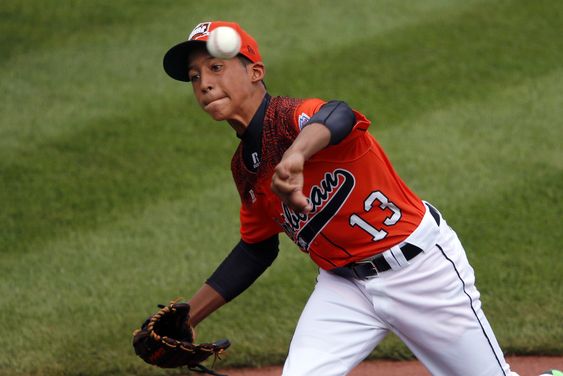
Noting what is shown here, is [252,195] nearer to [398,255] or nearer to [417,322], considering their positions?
[398,255]

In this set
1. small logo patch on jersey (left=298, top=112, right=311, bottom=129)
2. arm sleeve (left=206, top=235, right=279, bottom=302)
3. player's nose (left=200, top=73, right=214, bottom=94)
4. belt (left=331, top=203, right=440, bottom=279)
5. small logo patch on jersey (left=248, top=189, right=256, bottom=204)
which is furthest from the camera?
arm sleeve (left=206, top=235, right=279, bottom=302)

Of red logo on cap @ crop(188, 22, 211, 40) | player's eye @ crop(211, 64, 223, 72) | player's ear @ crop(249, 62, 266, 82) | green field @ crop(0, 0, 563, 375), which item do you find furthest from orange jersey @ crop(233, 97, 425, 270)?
green field @ crop(0, 0, 563, 375)

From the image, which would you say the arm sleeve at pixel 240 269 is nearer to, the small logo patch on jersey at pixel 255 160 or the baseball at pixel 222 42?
the small logo patch on jersey at pixel 255 160

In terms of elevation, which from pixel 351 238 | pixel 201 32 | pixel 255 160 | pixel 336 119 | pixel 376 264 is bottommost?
pixel 376 264

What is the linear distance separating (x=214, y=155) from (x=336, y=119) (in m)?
3.86

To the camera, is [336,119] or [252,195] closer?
[336,119]

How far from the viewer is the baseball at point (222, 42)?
11.3ft

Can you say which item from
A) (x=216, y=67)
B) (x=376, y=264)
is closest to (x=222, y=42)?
(x=216, y=67)

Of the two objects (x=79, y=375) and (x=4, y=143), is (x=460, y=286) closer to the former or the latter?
(x=79, y=375)

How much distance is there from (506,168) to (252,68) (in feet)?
11.5

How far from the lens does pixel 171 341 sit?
3758mm

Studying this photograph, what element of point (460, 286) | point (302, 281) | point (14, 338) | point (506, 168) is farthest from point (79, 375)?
point (506, 168)

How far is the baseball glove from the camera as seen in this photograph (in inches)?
149

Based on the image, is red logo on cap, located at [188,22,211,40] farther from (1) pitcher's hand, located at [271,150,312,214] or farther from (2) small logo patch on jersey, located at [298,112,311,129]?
(1) pitcher's hand, located at [271,150,312,214]
